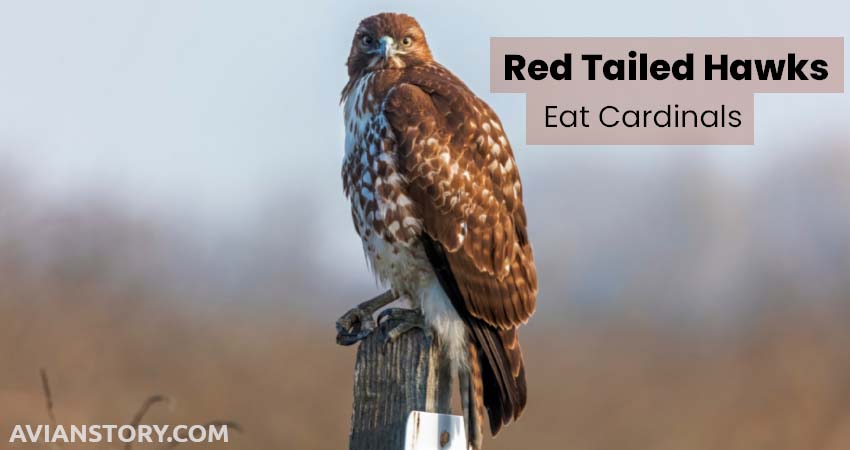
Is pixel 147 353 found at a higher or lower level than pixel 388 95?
lower

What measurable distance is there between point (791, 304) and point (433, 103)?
10.8ft

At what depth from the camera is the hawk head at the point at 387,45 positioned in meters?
5.83

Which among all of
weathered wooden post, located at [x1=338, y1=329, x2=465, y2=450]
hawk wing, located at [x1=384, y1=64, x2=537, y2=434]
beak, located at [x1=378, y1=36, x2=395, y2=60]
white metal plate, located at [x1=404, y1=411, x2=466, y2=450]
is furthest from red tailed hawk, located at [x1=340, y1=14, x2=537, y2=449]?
white metal plate, located at [x1=404, y1=411, x2=466, y2=450]

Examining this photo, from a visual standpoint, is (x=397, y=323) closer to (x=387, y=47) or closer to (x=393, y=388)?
(x=393, y=388)

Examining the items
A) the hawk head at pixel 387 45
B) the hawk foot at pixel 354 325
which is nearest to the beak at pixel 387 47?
the hawk head at pixel 387 45

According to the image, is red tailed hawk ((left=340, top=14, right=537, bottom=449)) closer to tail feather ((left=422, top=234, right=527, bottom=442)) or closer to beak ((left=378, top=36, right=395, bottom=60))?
tail feather ((left=422, top=234, right=527, bottom=442))

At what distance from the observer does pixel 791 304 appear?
320 inches

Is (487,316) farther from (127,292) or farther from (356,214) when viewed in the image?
(127,292)

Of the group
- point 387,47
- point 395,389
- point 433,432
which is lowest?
point 433,432

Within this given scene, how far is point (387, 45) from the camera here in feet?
19.2

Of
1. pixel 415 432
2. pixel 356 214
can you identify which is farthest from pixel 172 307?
pixel 415 432

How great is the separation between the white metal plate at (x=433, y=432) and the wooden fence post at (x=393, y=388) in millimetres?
37

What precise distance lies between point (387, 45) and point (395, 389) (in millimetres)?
1878

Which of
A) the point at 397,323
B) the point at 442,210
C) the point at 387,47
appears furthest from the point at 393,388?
the point at 387,47
